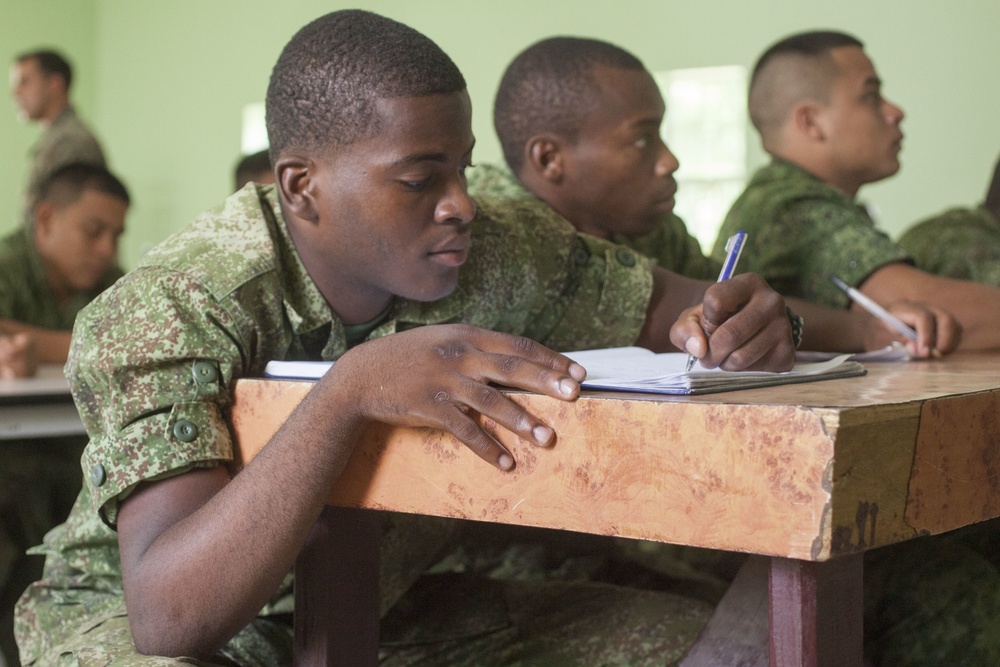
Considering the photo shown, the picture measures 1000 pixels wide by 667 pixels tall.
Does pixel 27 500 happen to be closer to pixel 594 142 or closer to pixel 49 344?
pixel 49 344

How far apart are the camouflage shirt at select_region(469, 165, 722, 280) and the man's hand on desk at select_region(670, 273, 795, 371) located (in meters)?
0.86

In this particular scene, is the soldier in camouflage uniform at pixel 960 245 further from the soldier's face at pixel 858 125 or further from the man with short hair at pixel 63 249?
the man with short hair at pixel 63 249

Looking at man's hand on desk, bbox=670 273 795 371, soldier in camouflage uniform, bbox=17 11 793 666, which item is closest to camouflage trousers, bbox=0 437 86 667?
soldier in camouflage uniform, bbox=17 11 793 666

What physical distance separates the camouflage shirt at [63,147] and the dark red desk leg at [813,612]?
16.2 feet

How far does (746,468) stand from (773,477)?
0.07 ft

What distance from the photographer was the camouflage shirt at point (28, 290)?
318 cm

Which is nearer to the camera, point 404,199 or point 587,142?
point 404,199

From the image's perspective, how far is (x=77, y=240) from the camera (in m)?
3.25

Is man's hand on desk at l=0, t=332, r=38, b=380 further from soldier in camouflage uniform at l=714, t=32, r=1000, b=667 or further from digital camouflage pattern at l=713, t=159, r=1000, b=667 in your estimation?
digital camouflage pattern at l=713, t=159, r=1000, b=667

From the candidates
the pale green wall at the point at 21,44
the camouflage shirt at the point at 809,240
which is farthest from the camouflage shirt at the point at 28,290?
the pale green wall at the point at 21,44

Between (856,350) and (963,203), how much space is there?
3.07m

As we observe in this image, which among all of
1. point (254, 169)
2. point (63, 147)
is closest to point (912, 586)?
point (254, 169)

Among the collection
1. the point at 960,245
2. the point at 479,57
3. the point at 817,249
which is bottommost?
the point at 479,57

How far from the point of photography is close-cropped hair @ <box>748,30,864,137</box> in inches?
94.3
